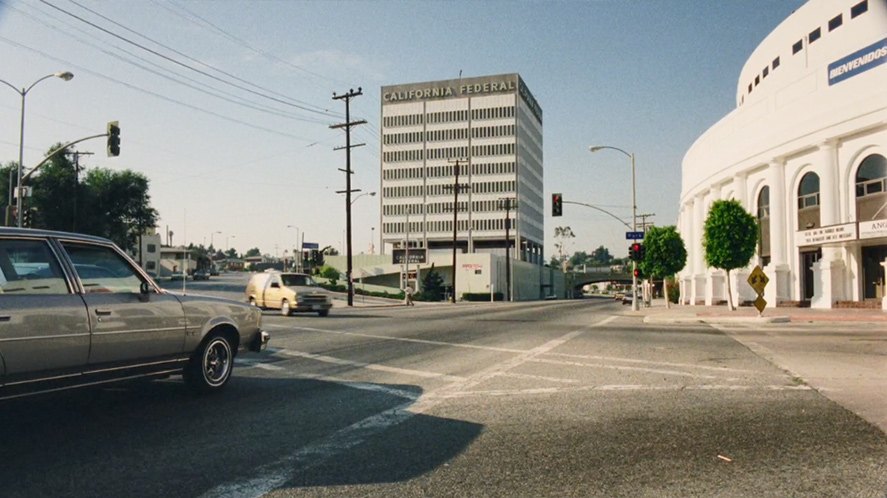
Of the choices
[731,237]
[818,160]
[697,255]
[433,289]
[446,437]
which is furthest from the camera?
[433,289]

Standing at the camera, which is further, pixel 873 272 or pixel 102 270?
pixel 873 272

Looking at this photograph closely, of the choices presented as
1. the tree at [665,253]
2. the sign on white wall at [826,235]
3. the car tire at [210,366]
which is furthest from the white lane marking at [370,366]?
the tree at [665,253]

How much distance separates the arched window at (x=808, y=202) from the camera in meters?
37.7

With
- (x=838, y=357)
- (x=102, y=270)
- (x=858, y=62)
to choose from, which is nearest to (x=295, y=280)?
(x=838, y=357)

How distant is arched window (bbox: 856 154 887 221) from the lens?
3259cm

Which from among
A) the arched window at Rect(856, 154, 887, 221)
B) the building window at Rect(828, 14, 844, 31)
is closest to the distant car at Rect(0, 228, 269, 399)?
the arched window at Rect(856, 154, 887, 221)

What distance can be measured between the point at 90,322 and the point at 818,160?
133 ft

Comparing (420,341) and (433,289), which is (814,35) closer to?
(420,341)

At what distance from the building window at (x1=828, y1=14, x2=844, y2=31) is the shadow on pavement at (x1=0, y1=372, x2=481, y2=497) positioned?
44072 millimetres

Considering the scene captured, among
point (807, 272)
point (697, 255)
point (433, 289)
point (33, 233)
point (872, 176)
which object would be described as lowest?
point (433, 289)

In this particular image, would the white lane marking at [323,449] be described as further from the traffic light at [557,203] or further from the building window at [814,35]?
the building window at [814,35]

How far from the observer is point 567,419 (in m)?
6.12

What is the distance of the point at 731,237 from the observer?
3172 centimetres

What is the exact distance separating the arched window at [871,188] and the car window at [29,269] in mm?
37618
